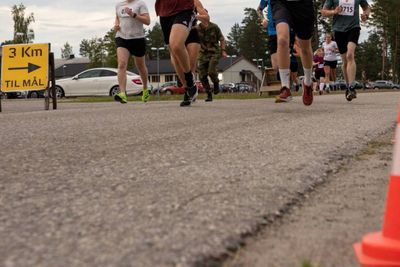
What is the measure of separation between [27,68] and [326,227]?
7.80m

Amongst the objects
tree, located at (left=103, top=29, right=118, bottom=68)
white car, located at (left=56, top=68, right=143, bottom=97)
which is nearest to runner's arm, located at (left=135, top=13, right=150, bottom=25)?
white car, located at (left=56, top=68, right=143, bottom=97)

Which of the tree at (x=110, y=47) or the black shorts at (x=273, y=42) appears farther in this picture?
the tree at (x=110, y=47)

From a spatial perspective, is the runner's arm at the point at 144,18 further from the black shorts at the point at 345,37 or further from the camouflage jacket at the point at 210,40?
the camouflage jacket at the point at 210,40

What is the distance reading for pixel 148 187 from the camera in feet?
6.74

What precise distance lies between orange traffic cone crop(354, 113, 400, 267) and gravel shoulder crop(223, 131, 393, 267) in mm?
44

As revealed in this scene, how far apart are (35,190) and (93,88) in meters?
25.7

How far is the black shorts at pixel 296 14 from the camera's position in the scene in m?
6.59

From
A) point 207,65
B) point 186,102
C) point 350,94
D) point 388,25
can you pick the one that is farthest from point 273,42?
point 388,25

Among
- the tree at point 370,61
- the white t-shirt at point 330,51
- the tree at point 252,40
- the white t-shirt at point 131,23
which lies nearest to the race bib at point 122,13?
the white t-shirt at point 131,23

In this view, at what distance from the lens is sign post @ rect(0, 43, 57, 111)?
337 inches

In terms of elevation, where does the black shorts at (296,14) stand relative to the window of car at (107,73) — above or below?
below

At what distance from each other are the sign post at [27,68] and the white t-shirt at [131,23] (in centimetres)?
122

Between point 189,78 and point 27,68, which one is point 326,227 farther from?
point 27,68

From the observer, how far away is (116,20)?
9086mm
